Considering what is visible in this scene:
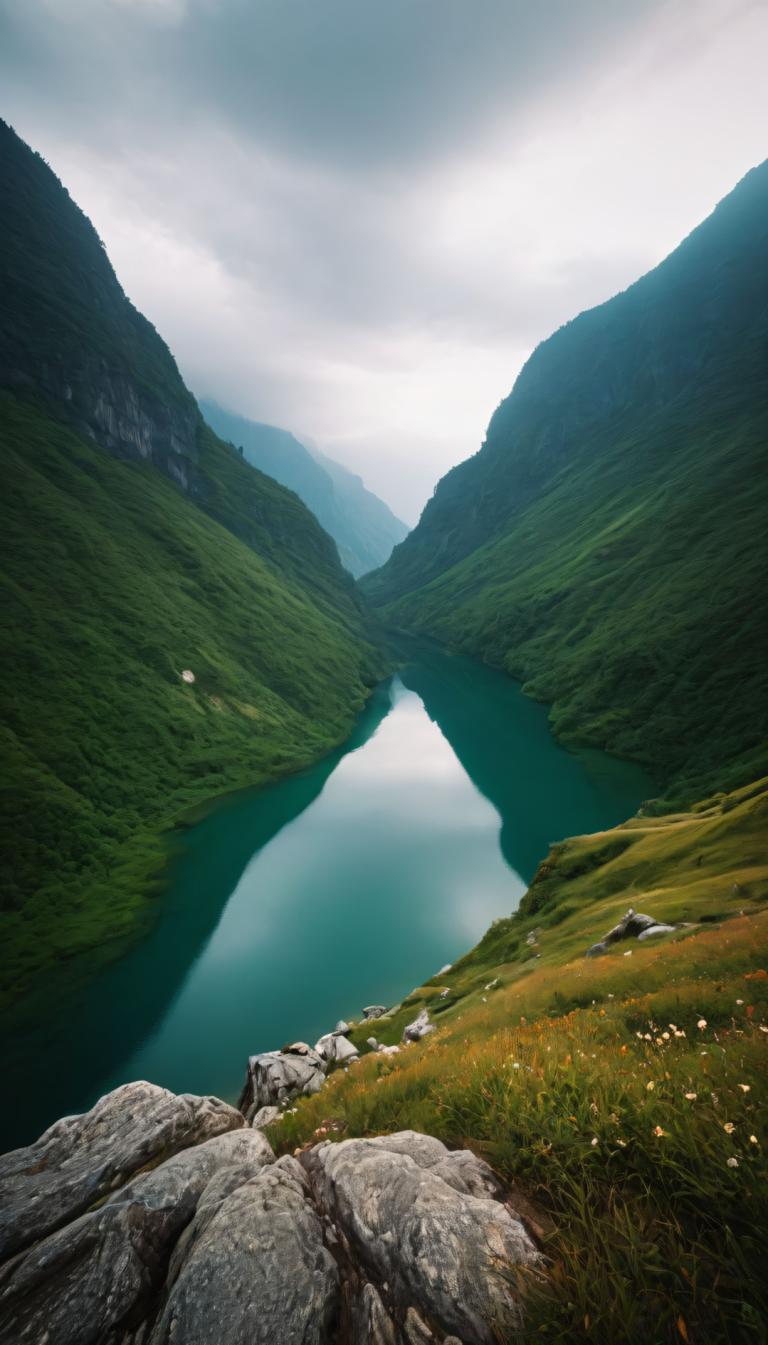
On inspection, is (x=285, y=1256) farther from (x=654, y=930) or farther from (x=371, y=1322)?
(x=654, y=930)

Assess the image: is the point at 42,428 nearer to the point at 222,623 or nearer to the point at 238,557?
the point at 238,557

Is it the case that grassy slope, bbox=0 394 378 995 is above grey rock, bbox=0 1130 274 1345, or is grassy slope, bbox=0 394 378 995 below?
above

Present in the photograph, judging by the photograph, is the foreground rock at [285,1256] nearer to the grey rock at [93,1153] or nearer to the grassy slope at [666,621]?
the grey rock at [93,1153]

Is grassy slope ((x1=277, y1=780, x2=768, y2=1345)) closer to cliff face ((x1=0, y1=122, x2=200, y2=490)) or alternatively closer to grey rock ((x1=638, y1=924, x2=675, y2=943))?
grey rock ((x1=638, y1=924, x2=675, y2=943))

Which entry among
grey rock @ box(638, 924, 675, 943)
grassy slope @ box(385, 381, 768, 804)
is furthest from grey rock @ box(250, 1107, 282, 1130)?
grassy slope @ box(385, 381, 768, 804)

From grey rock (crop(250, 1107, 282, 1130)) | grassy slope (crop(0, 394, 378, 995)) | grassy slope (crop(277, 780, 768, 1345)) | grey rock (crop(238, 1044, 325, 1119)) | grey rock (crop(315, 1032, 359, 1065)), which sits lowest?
grey rock (crop(315, 1032, 359, 1065))

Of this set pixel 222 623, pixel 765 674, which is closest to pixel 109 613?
pixel 222 623
